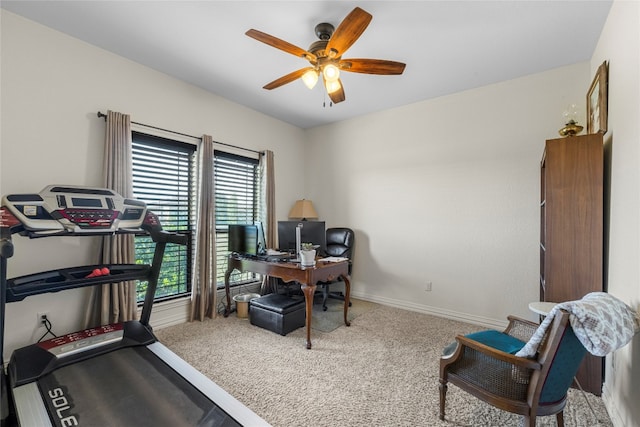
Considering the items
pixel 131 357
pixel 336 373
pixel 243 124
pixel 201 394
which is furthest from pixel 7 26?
pixel 336 373

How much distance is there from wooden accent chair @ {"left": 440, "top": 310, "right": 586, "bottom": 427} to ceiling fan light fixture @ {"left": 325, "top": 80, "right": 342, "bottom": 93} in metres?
2.16

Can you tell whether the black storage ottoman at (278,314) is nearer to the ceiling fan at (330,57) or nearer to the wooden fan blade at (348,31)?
the ceiling fan at (330,57)

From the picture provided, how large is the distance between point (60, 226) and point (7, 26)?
1720mm

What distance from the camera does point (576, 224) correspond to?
2.16 meters

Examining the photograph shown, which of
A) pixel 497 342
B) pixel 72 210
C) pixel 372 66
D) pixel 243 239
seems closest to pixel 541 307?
pixel 497 342

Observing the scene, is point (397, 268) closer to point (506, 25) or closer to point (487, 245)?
point (487, 245)

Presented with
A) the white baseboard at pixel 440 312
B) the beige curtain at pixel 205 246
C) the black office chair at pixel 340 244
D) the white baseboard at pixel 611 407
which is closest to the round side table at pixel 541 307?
the white baseboard at pixel 611 407

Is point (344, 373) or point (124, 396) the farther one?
point (344, 373)

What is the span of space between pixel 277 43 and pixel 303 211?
9.30ft

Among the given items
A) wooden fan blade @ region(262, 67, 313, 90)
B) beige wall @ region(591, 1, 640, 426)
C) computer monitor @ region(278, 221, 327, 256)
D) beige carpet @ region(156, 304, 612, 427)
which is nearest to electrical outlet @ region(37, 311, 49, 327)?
beige carpet @ region(156, 304, 612, 427)

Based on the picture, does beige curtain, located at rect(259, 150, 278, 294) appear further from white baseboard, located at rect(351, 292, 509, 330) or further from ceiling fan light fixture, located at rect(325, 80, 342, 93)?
ceiling fan light fixture, located at rect(325, 80, 342, 93)

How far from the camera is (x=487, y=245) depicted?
11.2 feet

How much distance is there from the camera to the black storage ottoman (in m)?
3.06

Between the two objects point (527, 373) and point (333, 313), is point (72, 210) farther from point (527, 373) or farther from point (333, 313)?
point (527, 373)
